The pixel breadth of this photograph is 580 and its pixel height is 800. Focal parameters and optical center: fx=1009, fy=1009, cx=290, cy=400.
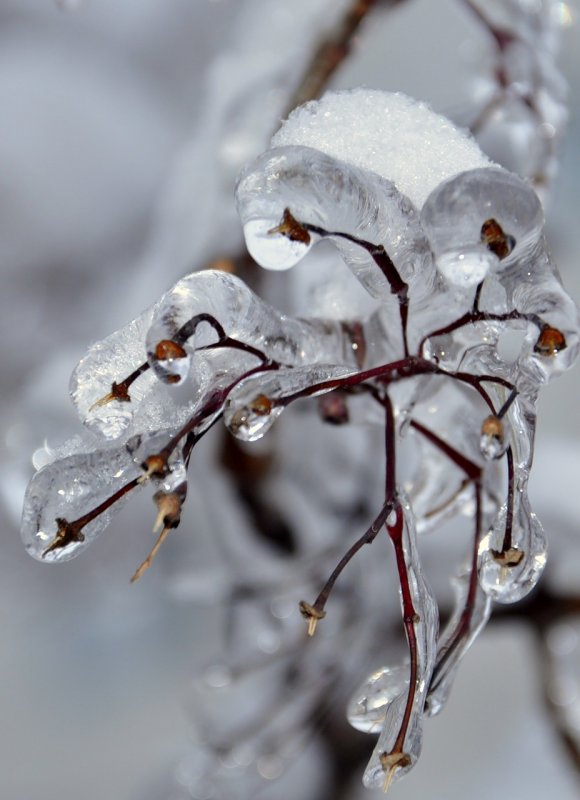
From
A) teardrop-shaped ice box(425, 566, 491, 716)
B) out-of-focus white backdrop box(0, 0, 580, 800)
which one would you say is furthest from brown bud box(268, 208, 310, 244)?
out-of-focus white backdrop box(0, 0, 580, 800)

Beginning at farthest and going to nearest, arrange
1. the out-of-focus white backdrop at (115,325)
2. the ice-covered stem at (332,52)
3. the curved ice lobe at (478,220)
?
1. the out-of-focus white backdrop at (115,325)
2. the ice-covered stem at (332,52)
3. the curved ice lobe at (478,220)

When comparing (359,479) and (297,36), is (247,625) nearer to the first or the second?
(359,479)

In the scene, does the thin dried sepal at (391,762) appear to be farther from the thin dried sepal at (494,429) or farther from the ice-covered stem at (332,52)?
the ice-covered stem at (332,52)

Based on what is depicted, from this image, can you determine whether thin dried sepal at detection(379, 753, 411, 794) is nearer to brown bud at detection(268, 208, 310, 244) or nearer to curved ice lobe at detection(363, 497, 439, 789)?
curved ice lobe at detection(363, 497, 439, 789)

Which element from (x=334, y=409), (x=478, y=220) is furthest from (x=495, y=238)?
(x=334, y=409)

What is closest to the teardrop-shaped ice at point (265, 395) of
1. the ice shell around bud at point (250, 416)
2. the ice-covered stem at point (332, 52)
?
the ice shell around bud at point (250, 416)

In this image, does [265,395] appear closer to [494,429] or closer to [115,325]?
[494,429]
